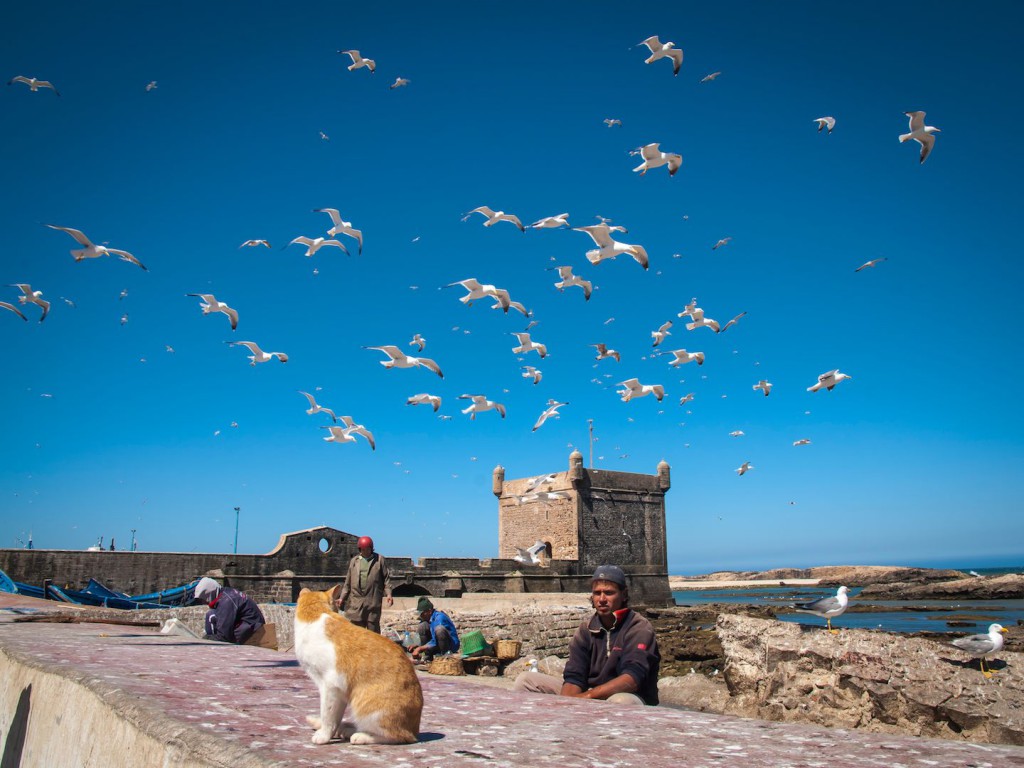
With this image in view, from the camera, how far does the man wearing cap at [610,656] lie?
15.0 feet

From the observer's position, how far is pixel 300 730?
242cm

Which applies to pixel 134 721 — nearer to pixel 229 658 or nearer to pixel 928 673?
pixel 229 658

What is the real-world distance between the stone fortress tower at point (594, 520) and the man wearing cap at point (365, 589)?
1006 inches

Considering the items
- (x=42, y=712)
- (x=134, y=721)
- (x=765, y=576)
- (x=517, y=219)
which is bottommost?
(x=765, y=576)

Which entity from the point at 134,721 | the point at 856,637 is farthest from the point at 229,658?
the point at 856,637

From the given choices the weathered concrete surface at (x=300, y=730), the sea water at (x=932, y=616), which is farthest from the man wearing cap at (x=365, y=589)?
the sea water at (x=932, y=616)

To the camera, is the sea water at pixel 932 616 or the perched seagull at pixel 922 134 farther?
the sea water at pixel 932 616

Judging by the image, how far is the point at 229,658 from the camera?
4.74 metres

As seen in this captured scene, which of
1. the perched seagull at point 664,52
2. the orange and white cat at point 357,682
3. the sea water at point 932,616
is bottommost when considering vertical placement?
the sea water at point 932,616

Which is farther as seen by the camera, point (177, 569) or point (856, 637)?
point (177, 569)

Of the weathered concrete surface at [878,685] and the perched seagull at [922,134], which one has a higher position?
the perched seagull at [922,134]

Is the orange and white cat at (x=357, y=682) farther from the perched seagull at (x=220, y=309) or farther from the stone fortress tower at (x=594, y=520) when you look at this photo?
the stone fortress tower at (x=594, y=520)

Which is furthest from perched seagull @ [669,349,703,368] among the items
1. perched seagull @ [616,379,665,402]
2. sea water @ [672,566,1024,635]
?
sea water @ [672,566,1024,635]

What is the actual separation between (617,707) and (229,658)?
270 centimetres
